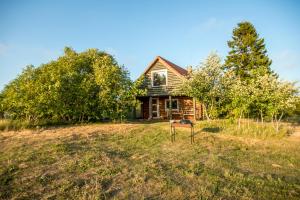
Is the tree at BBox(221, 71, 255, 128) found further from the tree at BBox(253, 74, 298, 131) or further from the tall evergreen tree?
the tall evergreen tree

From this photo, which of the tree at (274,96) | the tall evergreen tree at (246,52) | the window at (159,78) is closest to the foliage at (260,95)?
the tree at (274,96)

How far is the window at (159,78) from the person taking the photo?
19450 millimetres

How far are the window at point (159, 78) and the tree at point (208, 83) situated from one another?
428 cm

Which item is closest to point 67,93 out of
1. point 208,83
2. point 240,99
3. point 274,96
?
point 208,83

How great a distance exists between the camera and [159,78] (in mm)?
19734

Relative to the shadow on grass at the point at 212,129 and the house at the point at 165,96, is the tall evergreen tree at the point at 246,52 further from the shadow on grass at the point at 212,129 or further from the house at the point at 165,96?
the shadow on grass at the point at 212,129

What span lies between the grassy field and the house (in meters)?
10.2

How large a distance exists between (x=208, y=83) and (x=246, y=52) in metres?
18.5

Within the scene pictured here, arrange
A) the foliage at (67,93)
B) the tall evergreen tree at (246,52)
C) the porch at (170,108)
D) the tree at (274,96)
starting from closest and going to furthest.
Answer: the tree at (274,96), the foliage at (67,93), the porch at (170,108), the tall evergreen tree at (246,52)

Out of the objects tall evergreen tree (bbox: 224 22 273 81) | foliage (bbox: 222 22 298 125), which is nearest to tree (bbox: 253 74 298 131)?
foliage (bbox: 222 22 298 125)

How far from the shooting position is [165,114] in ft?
67.3

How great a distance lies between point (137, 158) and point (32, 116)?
10.2 m

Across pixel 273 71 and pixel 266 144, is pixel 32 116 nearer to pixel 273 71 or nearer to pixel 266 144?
pixel 266 144

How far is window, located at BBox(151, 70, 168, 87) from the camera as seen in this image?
63.8ft
